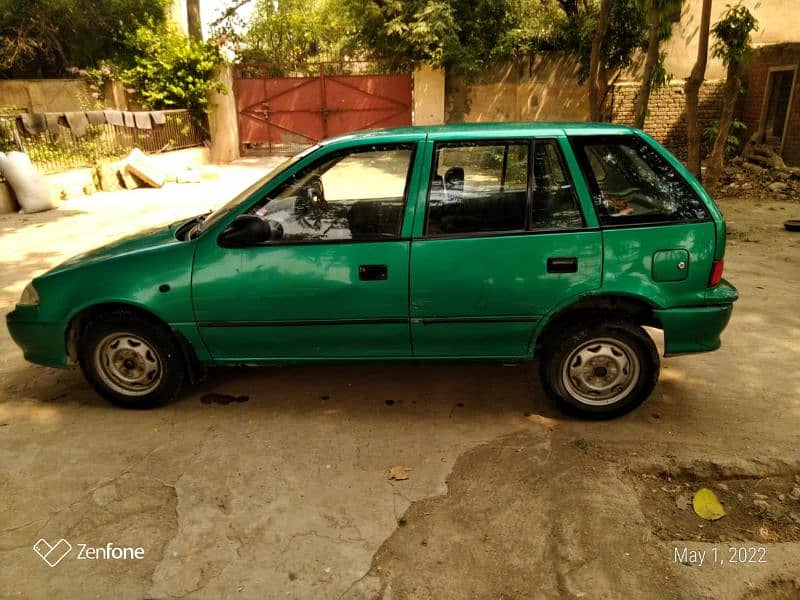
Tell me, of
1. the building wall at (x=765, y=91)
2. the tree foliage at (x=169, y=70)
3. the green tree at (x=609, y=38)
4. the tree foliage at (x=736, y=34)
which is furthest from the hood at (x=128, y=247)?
the building wall at (x=765, y=91)

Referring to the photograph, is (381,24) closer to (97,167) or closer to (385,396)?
(97,167)

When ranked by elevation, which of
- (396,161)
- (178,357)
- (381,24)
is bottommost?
(178,357)

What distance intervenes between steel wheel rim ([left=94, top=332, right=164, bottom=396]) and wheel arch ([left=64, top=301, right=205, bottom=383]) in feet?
0.47

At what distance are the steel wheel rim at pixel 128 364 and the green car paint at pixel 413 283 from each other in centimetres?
23

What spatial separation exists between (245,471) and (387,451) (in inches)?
29.8

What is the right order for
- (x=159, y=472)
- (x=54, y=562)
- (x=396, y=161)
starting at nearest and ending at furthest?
(x=54, y=562)
(x=159, y=472)
(x=396, y=161)

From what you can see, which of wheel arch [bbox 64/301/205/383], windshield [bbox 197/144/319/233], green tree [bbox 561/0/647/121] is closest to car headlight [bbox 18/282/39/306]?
wheel arch [bbox 64/301/205/383]

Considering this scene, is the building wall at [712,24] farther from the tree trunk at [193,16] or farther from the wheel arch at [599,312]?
the tree trunk at [193,16]

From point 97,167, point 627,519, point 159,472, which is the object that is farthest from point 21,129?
point 627,519

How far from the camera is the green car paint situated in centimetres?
319

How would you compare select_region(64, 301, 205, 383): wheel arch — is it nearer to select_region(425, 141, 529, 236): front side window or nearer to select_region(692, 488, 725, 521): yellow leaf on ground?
select_region(425, 141, 529, 236): front side window

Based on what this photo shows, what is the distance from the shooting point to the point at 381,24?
14.8 m

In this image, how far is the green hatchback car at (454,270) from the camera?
321 centimetres

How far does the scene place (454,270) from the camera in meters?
3.22
